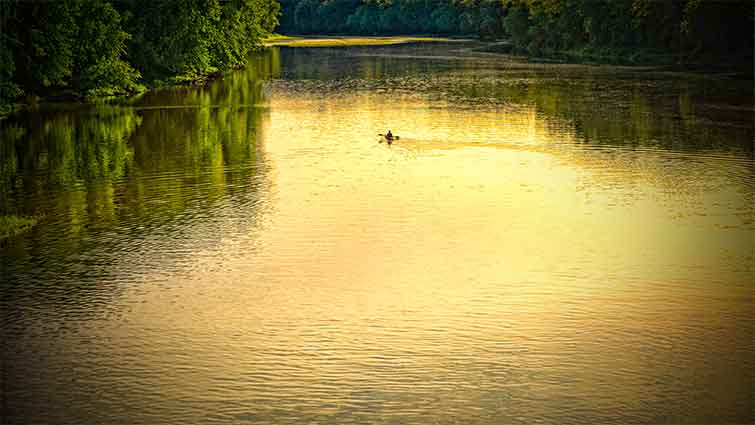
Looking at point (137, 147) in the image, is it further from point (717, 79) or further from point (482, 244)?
point (717, 79)

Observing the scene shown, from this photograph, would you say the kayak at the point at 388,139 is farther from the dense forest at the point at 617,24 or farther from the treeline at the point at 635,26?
the treeline at the point at 635,26

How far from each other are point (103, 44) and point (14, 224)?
3001cm

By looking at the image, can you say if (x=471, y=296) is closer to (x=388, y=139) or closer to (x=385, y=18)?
(x=388, y=139)

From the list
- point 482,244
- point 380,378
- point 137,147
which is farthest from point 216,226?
point 137,147

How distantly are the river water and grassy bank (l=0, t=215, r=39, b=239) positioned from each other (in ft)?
1.00

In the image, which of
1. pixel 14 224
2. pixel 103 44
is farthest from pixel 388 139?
pixel 103 44

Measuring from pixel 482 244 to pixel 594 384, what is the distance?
360 inches

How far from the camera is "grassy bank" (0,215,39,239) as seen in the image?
26.8 metres

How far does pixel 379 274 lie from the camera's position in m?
23.2

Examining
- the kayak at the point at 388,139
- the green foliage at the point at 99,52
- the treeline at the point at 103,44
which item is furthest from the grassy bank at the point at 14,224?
the green foliage at the point at 99,52

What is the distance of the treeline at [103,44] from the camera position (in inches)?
1993

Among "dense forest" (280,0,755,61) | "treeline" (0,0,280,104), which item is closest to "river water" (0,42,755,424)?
"treeline" (0,0,280,104)

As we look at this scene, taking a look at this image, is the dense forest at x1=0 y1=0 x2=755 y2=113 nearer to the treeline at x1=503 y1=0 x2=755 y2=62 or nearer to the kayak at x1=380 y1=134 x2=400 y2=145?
the treeline at x1=503 y1=0 x2=755 y2=62

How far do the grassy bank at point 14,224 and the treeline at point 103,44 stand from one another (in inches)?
769
